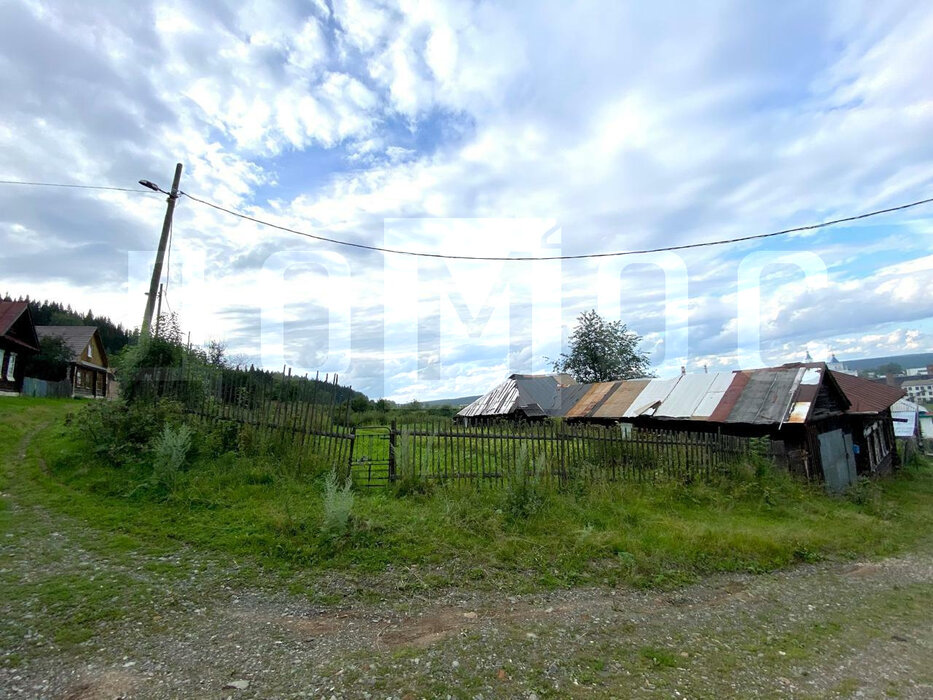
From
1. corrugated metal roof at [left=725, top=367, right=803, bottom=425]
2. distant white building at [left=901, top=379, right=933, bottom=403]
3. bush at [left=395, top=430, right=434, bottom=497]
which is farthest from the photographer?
distant white building at [left=901, top=379, right=933, bottom=403]

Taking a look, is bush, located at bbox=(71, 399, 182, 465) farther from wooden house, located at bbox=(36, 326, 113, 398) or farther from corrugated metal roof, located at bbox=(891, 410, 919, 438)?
corrugated metal roof, located at bbox=(891, 410, 919, 438)

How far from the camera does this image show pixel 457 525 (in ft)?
22.2

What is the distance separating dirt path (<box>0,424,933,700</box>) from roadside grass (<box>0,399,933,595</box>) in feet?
1.41

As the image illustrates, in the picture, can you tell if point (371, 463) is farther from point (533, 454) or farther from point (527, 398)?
point (527, 398)

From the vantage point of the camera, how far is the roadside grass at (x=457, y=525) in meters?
5.68

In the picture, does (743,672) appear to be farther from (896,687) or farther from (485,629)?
(485,629)

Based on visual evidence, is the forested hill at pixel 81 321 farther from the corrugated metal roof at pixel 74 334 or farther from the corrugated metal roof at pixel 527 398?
the corrugated metal roof at pixel 527 398

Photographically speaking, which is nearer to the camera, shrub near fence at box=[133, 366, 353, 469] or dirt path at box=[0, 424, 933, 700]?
dirt path at box=[0, 424, 933, 700]

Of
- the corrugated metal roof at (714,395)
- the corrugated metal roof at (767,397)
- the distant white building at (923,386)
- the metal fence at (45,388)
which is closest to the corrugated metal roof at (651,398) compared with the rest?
the corrugated metal roof at (714,395)

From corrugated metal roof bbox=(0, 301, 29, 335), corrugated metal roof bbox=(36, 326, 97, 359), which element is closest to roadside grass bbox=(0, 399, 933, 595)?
corrugated metal roof bbox=(0, 301, 29, 335)

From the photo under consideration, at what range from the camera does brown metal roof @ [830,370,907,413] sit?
1680 cm

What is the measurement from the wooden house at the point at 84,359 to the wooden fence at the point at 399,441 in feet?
108

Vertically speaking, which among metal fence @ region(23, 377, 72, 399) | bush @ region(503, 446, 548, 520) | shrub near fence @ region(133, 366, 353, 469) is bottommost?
bush @ region(503, 446, 548, 520)

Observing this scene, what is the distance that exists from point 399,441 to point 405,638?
15.8 ft
